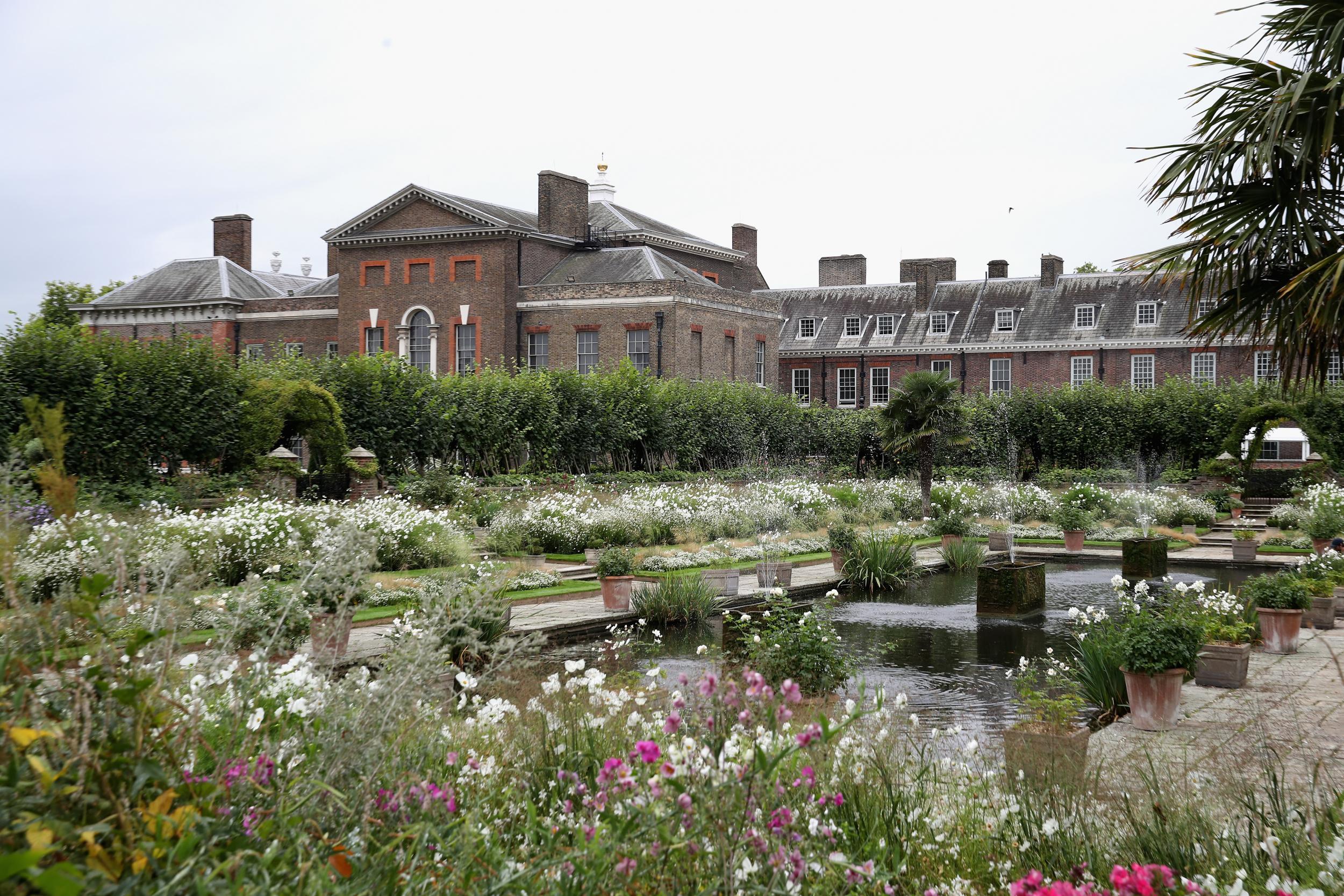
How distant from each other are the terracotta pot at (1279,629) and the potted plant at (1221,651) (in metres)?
0.91

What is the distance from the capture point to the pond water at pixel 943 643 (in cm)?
864

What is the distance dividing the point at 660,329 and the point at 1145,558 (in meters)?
22.0

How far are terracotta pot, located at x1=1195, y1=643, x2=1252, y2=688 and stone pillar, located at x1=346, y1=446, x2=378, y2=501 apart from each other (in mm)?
15871

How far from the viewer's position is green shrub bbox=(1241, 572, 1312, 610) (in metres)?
9.63

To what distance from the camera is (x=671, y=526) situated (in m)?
19.8

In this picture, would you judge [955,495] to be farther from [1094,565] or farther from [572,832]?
[572,832]

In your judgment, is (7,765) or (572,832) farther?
(572,832)

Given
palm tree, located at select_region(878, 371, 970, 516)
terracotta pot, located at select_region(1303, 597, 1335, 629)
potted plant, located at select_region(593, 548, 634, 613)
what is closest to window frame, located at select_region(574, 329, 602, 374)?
palm tree, located at select_region(878, 371, 970, 516)

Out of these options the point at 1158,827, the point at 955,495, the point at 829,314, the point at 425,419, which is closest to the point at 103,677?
the point at 1158,827

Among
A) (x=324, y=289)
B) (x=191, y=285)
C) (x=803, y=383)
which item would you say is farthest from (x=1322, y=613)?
(x=191, y=285)

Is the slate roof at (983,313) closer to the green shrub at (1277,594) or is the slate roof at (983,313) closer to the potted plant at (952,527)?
the potted plant at (952,527)

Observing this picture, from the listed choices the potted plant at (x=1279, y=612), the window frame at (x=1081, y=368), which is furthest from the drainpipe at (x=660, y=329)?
the potted plant at (x=1279, y=612)

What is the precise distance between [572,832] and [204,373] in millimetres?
19164

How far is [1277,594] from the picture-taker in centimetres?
969
